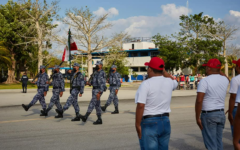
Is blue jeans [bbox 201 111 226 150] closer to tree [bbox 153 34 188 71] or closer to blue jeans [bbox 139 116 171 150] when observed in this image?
blue jeans [bbox 139 116 171 150]

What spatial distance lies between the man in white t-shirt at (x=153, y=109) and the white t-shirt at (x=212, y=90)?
85cm

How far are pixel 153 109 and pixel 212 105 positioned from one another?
48.8 inches

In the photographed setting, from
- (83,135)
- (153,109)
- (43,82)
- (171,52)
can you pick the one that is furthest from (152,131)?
(171,52)

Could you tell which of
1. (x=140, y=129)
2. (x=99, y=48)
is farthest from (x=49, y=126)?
(x=99, y=48)

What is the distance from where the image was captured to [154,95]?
3.70 meters

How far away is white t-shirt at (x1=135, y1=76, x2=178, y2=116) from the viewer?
143 inches

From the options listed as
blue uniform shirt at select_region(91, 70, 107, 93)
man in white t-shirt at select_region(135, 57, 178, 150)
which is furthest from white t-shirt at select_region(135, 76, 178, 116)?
blue uniform shirt at select_region(91, 70, 107, 93)

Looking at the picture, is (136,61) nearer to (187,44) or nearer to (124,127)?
(187,44)

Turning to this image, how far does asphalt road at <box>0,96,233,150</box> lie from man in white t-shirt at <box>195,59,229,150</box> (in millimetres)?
1863

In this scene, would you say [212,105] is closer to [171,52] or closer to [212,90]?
[212,90]

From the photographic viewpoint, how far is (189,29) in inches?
2180

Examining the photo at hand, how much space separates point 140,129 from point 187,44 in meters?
50.3

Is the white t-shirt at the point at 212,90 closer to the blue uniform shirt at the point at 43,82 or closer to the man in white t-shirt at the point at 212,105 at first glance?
the man in white t-shirt at the point at 212,105

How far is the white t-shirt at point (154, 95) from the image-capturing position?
3.62 meters
